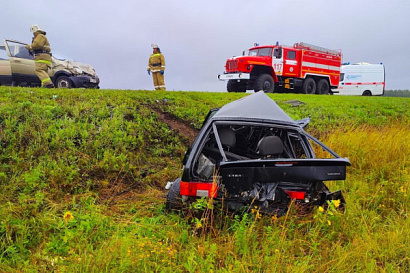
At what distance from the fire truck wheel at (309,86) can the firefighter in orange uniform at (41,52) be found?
38.9 feet

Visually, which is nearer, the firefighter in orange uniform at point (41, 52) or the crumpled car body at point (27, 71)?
the firefighter in orange uniform at point (41, 52)

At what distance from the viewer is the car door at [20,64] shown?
31.8ft

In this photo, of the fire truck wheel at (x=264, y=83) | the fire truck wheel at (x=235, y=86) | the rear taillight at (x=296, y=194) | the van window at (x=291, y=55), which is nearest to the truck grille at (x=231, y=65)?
the fire truck wheel at (x=235, y=86)

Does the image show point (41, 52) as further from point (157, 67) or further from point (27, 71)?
point (157, 67)

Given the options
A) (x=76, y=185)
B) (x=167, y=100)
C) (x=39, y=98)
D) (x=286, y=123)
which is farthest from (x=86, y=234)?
(x=167, y=100)

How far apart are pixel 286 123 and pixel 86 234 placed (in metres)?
2.31

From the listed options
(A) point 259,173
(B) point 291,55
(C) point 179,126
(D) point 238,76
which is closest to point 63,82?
(C) point 179,126

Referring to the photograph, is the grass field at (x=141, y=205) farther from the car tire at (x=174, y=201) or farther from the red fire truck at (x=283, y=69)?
the red fire truck at (x=283, y=69)

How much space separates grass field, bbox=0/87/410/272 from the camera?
7.30ft

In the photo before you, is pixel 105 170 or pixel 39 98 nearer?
pixel 105 170

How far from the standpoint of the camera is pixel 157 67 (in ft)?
33.7

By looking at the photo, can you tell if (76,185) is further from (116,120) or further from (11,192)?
(116,120)

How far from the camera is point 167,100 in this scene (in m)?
7.77

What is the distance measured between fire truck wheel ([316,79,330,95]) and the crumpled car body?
12.0m
